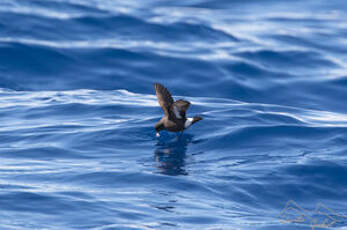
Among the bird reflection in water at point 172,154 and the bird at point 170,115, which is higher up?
the bird at point 170,115

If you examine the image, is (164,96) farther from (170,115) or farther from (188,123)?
(188,123)

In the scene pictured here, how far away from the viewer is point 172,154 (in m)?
10.2

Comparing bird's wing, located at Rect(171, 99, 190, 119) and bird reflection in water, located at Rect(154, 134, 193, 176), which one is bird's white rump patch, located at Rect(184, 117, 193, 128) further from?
bird reflection in water, located at Rect(154, 134, 193, 176)

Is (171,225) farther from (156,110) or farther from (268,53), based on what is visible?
(268,53)

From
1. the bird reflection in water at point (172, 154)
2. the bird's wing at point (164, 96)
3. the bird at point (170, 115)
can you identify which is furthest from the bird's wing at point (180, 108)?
the bird reflection in water at point (172, 154)

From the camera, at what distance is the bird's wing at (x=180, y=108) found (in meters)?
9.91

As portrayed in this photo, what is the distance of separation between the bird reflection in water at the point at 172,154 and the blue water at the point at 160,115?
0.10ft

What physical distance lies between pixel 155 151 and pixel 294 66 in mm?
8815

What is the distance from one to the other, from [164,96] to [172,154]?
3.15 ft

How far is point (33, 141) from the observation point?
10727mm

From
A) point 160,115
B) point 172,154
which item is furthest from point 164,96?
point 160,115

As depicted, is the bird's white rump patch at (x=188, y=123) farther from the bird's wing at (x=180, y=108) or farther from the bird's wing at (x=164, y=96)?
the bird's wing at (x=164, y=96)

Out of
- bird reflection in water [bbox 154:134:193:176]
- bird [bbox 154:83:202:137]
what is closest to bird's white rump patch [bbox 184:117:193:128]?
bird [bbox 154:83:202:137]

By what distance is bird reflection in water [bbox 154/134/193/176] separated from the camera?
360 inches
